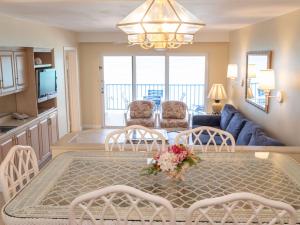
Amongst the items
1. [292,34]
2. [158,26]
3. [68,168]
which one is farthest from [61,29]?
[158,26]

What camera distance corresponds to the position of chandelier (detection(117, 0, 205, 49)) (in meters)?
1.90

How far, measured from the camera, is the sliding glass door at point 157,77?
8.52 m

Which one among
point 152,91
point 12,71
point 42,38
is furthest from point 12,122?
point 152,91

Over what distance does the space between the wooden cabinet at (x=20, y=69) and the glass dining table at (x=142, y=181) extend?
2487 millimetres

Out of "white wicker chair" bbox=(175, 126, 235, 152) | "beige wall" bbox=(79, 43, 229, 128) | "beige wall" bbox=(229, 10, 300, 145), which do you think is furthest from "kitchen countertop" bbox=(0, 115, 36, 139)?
"beige wall" bbox=(229, 10, 300, 145)

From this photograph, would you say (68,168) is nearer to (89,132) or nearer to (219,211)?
(219,211)

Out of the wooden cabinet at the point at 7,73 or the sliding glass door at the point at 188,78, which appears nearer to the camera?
the wooden cabinet at the point at 7,73

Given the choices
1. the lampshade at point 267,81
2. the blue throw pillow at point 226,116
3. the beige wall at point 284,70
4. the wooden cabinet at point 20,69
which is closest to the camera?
→ the beige wall at point 284,70

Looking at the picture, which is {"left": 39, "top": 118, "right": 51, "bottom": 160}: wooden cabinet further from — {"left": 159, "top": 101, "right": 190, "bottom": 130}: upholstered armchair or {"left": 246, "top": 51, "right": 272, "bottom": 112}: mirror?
{"left": 246, "top": 51, "right": 272, "bottom": 112}: mirror

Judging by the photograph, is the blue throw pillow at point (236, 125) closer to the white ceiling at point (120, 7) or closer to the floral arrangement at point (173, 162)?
the white ceiling at point (120, 7)

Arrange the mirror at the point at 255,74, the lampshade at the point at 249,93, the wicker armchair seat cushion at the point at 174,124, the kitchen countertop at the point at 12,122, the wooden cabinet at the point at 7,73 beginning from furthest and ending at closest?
the wicker armchair seat cushion at the point at 174,124 < the lampshade at the point at 249,93 < the mirror at the point at 255,74 < the kitchen countertop at the point at 12,122 < the wooden cabinet at the point at 7,73

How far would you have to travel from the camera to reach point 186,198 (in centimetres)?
205

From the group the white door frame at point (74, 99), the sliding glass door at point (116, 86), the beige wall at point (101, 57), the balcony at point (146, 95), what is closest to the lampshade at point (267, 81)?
the beige wall at point (101, 57)

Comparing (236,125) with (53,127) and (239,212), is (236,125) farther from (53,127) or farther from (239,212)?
(239,212)
